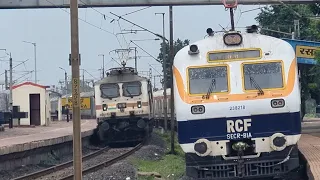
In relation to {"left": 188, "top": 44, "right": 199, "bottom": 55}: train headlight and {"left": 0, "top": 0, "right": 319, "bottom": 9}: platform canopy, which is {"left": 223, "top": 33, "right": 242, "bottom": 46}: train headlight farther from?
{"left": 0, "top": 0, "right": 319, "bottom": 9}: platform canopy

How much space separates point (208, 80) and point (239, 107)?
0.83 m

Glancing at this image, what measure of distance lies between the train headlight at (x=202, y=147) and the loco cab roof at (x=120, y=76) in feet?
47.8

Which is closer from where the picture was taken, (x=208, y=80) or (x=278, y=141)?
(x=278, y=141)

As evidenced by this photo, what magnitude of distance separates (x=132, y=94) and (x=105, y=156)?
3504 mm

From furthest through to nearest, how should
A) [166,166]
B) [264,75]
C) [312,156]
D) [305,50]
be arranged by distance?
[305,50]
[166,166]
[312,156]
[264,75]

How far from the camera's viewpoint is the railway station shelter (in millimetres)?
39812

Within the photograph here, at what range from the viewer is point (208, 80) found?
12203 millimetres

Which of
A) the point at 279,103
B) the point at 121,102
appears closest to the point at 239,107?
the point at 279,103

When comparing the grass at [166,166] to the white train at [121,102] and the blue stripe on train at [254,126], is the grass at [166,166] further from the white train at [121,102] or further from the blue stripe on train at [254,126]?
the blue stripe on train at [254,126]

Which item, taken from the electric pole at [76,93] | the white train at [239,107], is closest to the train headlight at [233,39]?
the white train at [239,107]

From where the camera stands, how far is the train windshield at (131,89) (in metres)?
26.1

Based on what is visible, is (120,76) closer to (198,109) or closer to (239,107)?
(198,109)

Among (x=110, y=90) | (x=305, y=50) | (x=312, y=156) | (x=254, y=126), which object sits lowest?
(x=312, y=156)

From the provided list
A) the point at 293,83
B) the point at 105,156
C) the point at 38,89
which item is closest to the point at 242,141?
the point at 293,83
